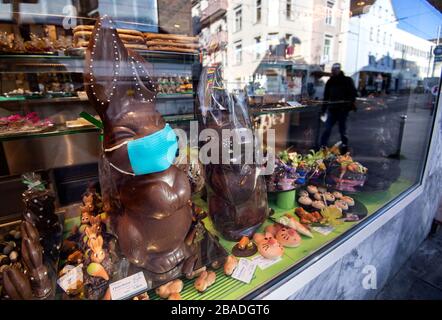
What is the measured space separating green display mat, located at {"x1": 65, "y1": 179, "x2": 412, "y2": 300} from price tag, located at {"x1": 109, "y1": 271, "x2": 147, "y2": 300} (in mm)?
59

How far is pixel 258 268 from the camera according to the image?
1042 millimetres

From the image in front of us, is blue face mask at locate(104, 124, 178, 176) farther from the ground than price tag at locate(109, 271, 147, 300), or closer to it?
farther from the ground

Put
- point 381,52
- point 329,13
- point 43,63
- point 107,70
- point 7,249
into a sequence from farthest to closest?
1. point 381,52
2. point 329,13
3. point 43,63
4. point 7,249
5. point 107,70

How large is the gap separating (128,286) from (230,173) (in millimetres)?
584

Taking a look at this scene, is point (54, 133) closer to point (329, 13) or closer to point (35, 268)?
point (35, 268)

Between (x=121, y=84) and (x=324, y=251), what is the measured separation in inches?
46.6

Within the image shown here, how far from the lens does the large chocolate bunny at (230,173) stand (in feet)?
3.37

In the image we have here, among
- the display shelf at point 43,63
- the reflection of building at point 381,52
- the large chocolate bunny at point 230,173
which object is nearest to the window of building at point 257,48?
the reflection of building at point 381,52

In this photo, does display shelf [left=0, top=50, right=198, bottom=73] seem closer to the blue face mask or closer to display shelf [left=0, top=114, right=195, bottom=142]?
display shelf [left=0, top=114, right=195, bottom=142]

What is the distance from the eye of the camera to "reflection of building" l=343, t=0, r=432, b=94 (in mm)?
2441

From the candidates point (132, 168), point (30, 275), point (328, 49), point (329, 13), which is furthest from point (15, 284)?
point (328, 49)

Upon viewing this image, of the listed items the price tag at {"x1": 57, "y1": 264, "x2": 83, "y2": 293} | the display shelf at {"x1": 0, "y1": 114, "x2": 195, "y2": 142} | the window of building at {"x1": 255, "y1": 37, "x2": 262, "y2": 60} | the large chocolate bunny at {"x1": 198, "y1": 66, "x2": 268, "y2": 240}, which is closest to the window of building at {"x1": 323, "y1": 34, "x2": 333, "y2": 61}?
the window of building at {"x1": 255, "y1": 37, "x2": 262, "y2": 60}
